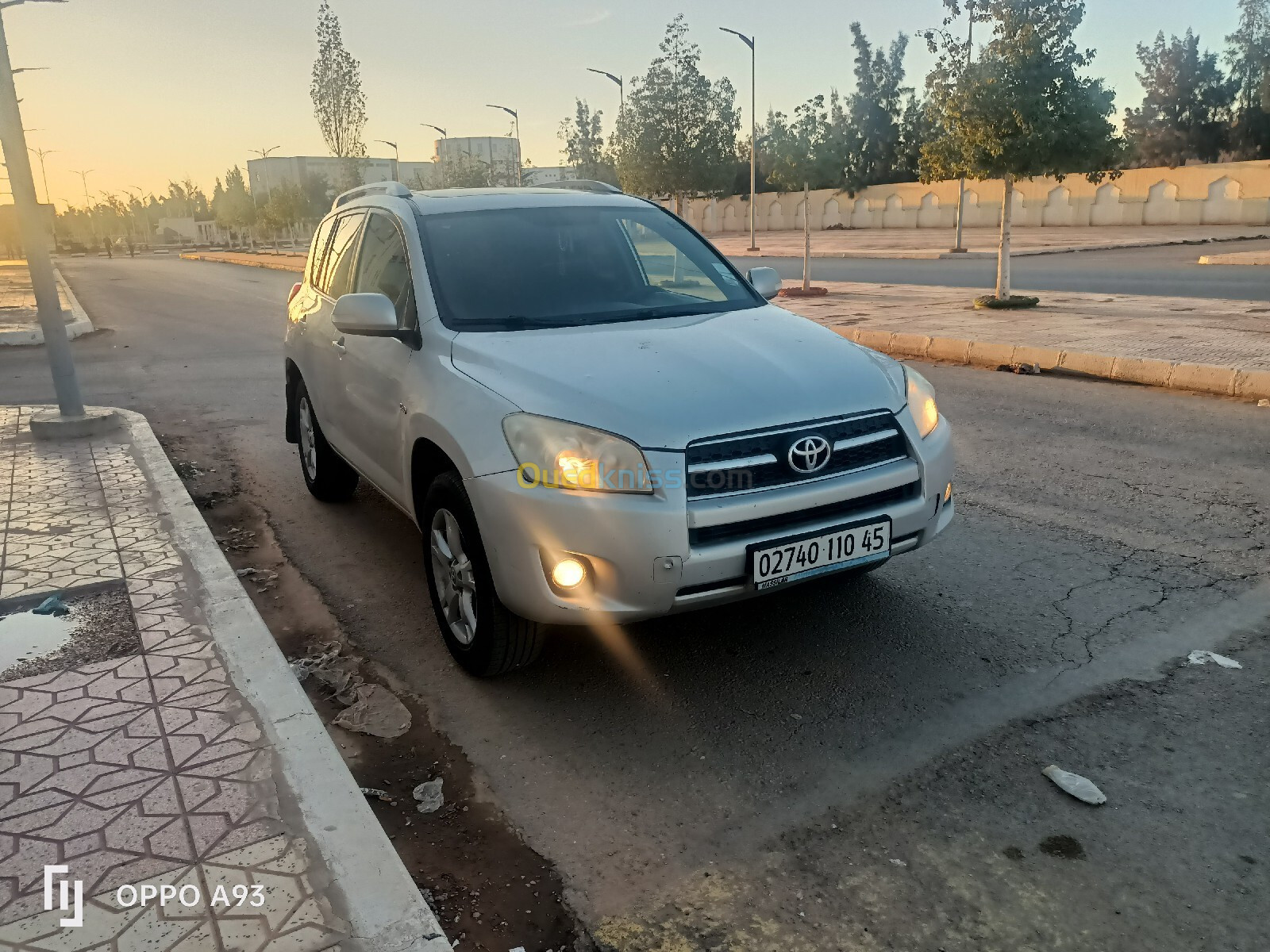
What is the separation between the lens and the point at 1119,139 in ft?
45.4

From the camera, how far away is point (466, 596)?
12.4 feet

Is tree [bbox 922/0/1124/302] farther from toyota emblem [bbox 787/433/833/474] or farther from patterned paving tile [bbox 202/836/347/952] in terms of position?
patterned paving tile [bbox 202/836/347/952]

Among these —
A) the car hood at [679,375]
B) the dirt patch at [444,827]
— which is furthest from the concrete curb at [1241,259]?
the dirt patch at [444,827]

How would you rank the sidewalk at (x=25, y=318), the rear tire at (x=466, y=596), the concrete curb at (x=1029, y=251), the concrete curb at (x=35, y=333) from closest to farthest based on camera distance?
the rear tire at (x=466, y=596), the concrete curb at (x=35, y=333), the sidewalk at (x=25, y=318), the concrete curb at (x=1029, y=251)

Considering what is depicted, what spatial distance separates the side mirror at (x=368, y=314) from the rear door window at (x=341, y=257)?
107cm

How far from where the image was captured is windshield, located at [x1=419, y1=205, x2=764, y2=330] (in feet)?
13.8

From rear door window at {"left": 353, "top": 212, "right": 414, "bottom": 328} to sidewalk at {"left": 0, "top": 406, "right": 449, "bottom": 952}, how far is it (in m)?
1.45

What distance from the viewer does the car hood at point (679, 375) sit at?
3307 millimetres

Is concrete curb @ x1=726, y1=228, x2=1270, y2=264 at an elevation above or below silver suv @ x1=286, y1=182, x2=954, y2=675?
below

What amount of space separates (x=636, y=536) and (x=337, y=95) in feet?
218

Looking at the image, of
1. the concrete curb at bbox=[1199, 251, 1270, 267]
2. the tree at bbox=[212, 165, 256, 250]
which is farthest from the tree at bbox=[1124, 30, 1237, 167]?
the tree at bbox=[212, 165, 256, 250]

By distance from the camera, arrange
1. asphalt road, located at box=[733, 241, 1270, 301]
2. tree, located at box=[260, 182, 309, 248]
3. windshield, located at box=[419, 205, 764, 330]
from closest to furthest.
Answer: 1. windshield, located at box=[419, 205, 764, 330]
2. asphalt road, located at box=[733, 241, 1270, 301]
3. tree, located at box=[260, 182, 309, 248]

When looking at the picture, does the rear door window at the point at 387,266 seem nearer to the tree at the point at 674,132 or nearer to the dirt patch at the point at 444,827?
the dirt patch at the point at 444,827

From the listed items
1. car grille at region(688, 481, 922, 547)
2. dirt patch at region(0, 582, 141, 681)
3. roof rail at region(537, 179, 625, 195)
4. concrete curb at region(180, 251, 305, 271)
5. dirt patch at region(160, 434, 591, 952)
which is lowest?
concrete curb at region(180, 251, 305, 271)
